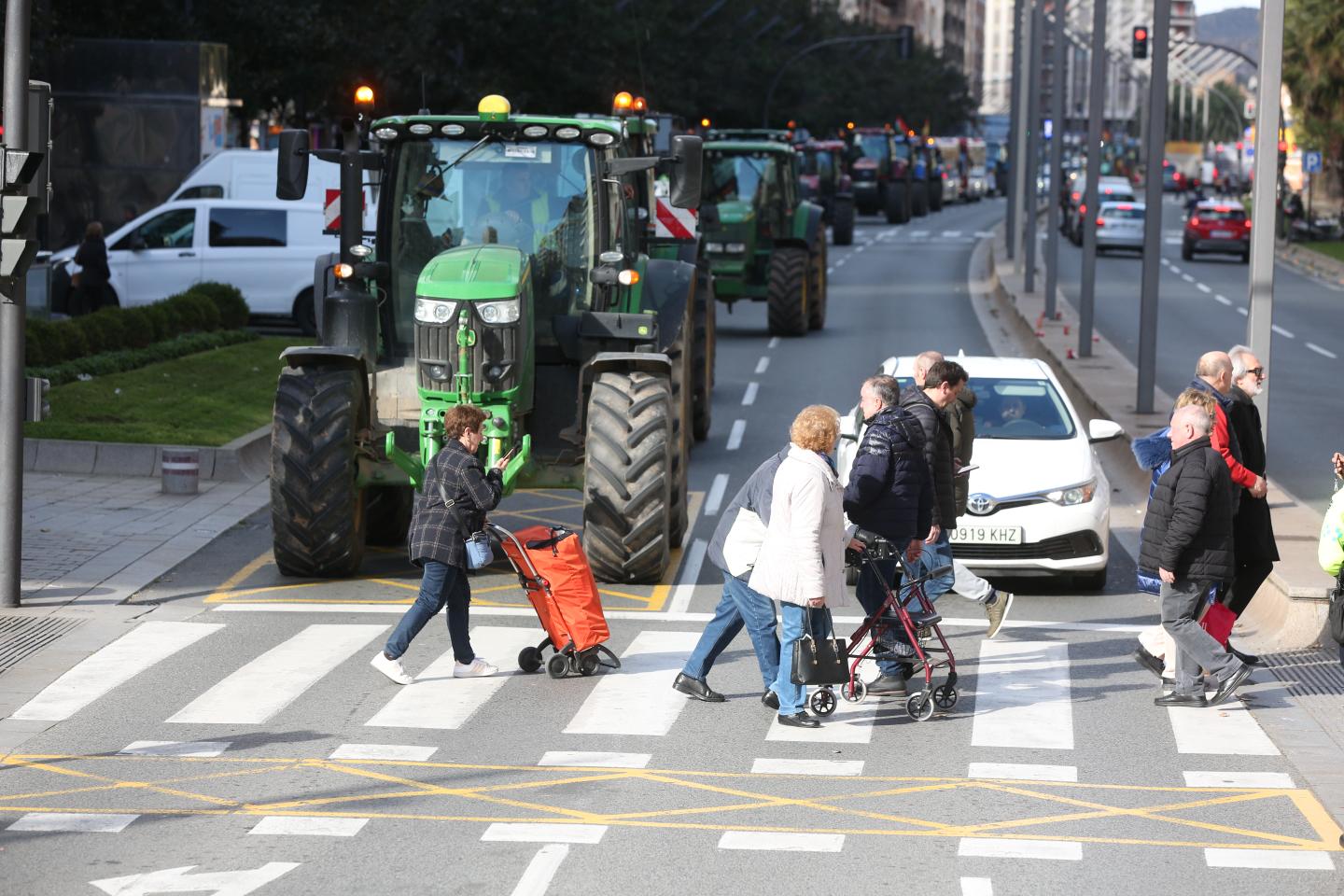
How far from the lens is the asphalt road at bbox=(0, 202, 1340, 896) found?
25.5 feet

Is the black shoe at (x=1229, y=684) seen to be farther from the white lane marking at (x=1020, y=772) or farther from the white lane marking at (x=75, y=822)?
the white lane marking at (x=75, y=822)

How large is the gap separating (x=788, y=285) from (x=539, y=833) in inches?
916

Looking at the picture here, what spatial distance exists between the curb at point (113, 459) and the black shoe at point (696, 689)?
8.21 m

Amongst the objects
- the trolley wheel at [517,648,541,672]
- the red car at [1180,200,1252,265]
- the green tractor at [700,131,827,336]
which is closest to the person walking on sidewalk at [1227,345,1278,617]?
the trolley wheel at [517,648,541,672]

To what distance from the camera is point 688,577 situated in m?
14.2

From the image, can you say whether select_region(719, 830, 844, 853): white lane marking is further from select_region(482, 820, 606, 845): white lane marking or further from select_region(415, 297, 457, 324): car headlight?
select_region(415, 297, 457, 324): car headlight

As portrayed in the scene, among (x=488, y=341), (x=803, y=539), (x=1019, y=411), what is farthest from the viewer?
(x=1019, y=411)

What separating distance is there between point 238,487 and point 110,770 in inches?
341

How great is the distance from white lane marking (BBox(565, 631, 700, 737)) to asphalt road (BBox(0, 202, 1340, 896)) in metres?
0.03

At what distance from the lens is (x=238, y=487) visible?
17656mm

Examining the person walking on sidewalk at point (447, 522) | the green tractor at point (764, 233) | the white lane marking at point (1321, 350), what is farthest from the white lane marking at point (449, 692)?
the white lane marking at point (1321, 350)

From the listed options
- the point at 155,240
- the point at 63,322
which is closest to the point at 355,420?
the point at 63,322

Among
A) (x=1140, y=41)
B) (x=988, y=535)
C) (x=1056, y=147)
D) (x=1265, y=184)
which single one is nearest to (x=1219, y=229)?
(x=1140, y=41)

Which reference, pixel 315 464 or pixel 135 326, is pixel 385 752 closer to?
pixel 315 464
